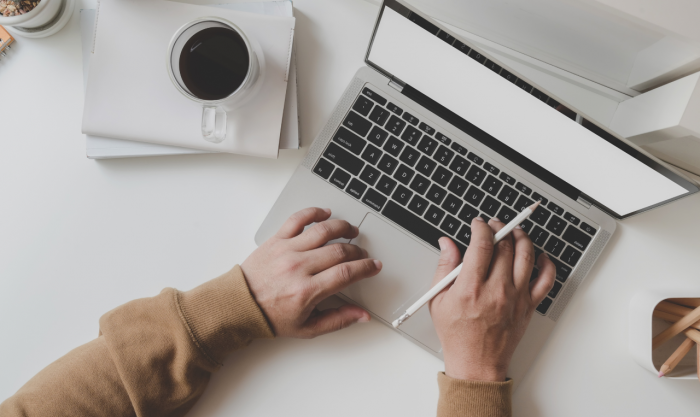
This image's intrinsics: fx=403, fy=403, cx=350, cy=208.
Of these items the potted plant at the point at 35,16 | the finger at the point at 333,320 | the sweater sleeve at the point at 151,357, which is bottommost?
the sweater sleeve at the point at 151,357

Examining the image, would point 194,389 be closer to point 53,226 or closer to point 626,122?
point 53,226

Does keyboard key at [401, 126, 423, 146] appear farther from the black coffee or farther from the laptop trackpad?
the black coffee

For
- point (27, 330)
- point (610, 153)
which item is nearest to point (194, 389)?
point (27, 330)

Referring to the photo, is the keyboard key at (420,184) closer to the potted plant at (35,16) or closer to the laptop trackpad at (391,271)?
the laptop trackpad at (391,271)

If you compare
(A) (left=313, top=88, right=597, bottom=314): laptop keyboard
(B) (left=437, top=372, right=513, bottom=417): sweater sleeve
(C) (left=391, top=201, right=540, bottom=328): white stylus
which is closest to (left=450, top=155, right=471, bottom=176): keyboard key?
(A) (left=313, top=88, right=597, bottom=314): laptop keyboard

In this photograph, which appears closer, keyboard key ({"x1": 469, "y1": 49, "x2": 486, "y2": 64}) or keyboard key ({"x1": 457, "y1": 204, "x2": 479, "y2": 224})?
keyboard key ({"x1": 469, "y1": 49, "x2": 486, "y2": 64})

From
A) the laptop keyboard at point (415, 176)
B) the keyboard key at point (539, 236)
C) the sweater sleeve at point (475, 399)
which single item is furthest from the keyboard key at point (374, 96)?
the sweater sleeve at point (475, 399)

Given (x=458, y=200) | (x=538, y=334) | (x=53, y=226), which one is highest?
(x=458, y=200)

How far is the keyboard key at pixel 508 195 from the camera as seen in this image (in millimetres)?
638

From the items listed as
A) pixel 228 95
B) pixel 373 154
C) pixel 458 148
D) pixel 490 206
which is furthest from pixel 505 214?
pixel 228 95

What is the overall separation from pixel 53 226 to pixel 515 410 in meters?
0.81

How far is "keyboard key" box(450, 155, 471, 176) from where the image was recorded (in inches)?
25.0

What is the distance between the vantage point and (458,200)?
634 mm

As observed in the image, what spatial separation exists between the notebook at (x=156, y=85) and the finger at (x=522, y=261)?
0.40m
